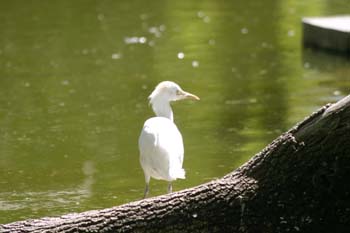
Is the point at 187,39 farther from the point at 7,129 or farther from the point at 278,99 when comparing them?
the point at 7,129

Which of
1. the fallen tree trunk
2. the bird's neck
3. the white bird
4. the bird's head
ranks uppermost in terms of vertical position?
the bird's head

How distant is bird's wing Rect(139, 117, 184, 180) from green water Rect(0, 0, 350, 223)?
53 centimetres

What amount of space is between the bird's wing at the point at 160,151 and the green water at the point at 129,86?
1.75 ft

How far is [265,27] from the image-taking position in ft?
57.7

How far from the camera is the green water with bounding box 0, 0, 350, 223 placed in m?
8.75

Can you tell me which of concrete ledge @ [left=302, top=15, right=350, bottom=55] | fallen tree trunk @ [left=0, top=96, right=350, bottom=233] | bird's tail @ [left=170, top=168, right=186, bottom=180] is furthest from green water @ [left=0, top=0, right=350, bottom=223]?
fallen tree trunk @ [left=0, top=96, right=350, bottom=233]

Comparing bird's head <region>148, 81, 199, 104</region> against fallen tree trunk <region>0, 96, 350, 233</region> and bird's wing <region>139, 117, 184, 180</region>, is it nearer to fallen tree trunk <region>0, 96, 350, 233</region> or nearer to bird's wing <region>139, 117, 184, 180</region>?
bird's wing <region>139, 117, 184, 180</region>

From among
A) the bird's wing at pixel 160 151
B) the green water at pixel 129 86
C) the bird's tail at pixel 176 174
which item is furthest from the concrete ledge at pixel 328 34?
the bird's tail at pixel 176 174

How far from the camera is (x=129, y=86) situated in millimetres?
13000

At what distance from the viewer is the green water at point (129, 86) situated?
28.7 ft

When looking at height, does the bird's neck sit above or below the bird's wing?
above

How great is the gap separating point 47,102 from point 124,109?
108cm

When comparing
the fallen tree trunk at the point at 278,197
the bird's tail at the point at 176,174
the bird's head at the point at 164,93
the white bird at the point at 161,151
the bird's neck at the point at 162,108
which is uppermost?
the bird's head at the point at 164,93

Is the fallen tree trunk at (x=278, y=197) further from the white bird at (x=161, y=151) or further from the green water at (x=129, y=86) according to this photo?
the green water at (x=129, y=86)
